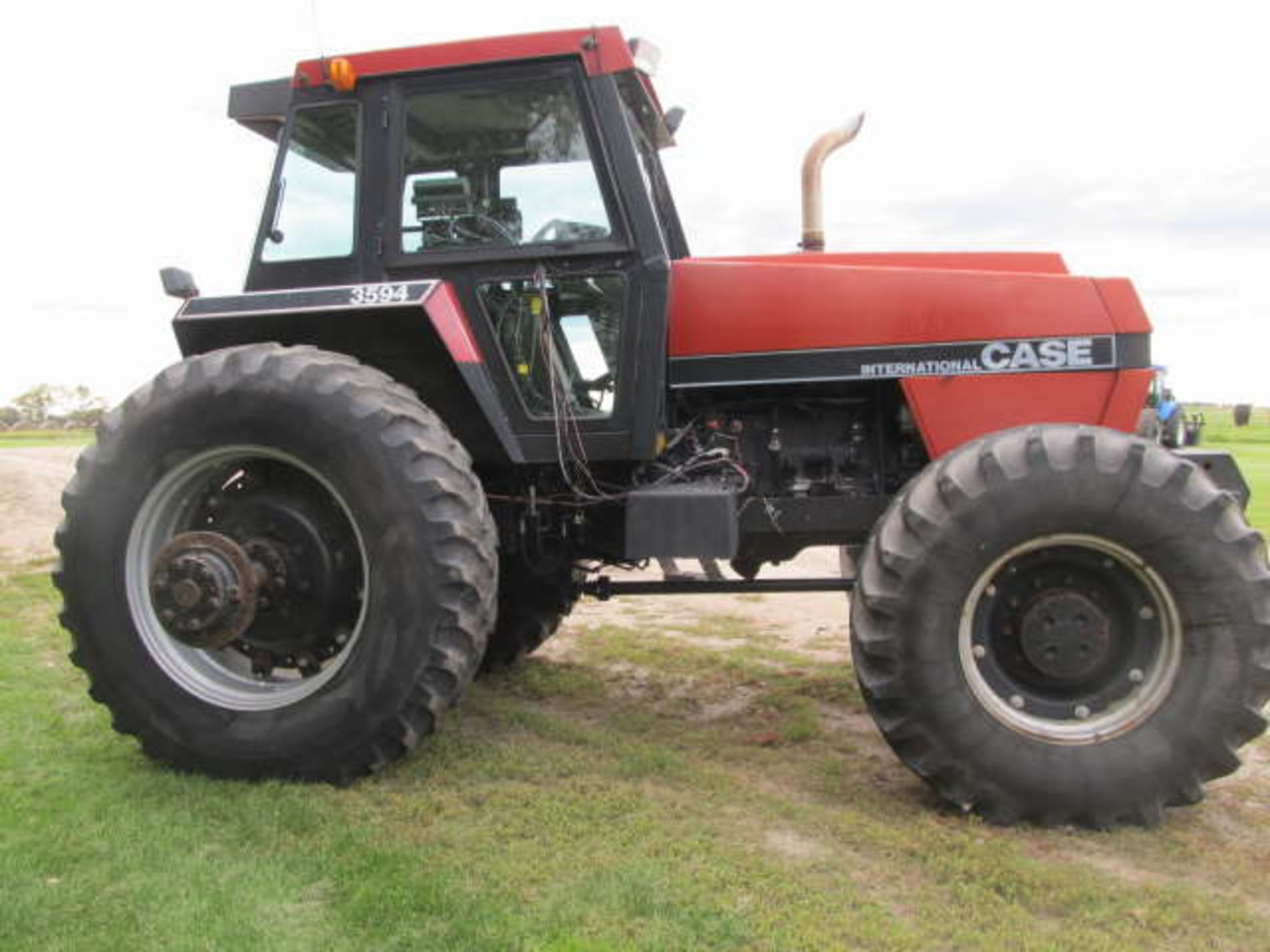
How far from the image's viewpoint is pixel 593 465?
4.20 m

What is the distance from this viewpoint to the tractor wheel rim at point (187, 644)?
11.9 feet

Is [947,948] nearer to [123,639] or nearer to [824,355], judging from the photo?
[824,355]

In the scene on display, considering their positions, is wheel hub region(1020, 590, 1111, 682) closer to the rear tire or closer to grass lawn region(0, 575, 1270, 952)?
the rear tire

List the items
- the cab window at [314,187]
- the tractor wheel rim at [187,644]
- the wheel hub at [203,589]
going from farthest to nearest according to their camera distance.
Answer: the cab window at [314,187], the tractor wheel rim at [187,644], the wheel hub at [203,589]

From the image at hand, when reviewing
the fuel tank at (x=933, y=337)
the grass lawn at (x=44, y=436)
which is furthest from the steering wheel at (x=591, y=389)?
the grass lawn at (x=44, y=436)

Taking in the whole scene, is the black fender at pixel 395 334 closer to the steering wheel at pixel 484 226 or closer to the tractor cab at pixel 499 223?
the tractor cab at pixel 499 223

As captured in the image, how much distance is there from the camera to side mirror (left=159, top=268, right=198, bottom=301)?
4.05 meters

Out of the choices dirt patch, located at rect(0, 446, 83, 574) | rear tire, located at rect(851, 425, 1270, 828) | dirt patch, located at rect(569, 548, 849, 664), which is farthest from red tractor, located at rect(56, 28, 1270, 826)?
dirt patch, located at rect(0, 446, 83, 574)

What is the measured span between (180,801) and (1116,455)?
3185mm

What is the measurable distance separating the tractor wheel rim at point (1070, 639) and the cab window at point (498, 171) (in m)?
1.93

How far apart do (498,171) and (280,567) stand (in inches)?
67.5

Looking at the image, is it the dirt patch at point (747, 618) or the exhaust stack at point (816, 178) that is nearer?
the exhaust stack at point (816, 178)

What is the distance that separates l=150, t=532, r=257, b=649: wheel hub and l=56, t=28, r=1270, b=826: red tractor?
12 millimetres

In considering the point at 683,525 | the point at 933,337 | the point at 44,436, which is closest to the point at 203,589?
the point at 683,525
